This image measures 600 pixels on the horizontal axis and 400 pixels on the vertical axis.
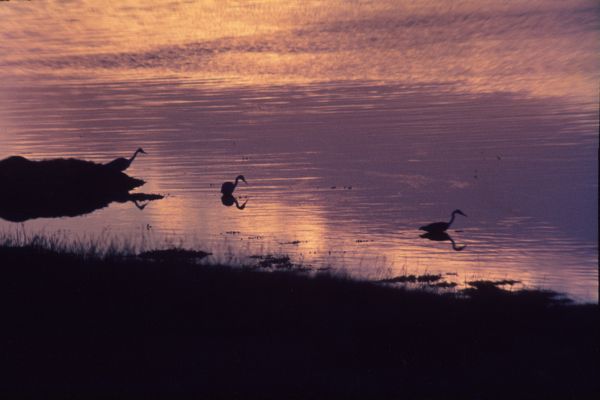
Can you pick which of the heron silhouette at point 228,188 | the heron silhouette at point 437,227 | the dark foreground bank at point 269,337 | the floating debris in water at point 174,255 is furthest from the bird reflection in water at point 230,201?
the dark foreground bank at point 269,337

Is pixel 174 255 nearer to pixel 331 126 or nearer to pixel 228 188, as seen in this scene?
pixel 228 188

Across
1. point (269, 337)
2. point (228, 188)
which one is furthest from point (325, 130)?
point (269, 337)

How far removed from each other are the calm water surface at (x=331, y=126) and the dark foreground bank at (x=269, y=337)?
2956 mm

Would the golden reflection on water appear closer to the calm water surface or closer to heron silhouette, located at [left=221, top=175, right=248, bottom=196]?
the calm water surface

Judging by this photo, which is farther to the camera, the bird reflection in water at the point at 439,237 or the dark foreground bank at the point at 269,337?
the bird reflection in water at the point at 439,237

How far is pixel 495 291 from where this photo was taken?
1585 centimetres

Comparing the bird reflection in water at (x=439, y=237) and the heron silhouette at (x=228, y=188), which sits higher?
the heron silhouette at (x=228, y=188)

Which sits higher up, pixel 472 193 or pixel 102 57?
pixel 102 57

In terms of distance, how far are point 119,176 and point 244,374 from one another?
1858 cm

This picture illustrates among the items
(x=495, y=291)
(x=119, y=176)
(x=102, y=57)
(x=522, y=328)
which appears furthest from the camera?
(x=102, y=57)

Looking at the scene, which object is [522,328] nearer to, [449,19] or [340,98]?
[340,98]

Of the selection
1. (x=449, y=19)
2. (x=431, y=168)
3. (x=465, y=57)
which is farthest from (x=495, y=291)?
(x=449, y=19)

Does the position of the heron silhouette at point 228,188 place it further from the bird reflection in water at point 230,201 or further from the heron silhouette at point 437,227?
the heron silhouette at point 437,227

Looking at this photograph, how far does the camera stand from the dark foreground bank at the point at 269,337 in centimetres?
1090
